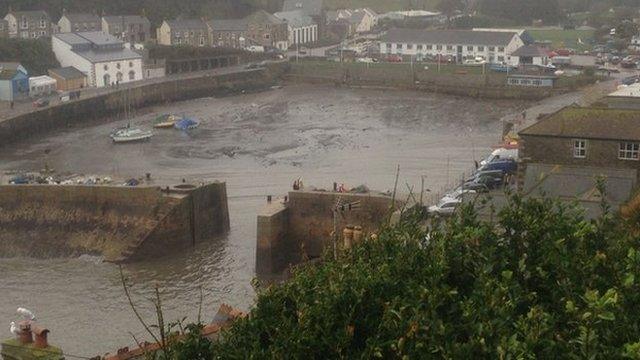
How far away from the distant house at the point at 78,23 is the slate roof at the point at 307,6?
13609 mm

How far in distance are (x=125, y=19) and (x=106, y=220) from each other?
32.7 metres

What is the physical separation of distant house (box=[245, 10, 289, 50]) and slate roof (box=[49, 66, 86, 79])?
50.7ft

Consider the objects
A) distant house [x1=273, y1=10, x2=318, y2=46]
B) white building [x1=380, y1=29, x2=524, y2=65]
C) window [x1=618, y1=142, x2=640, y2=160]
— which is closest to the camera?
window [x1=618, y1=142, x2=640, y2=160]

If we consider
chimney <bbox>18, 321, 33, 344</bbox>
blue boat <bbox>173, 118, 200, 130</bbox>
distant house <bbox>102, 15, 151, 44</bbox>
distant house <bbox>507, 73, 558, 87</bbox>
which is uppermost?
distant house <bbox>102, 15, 151, 44</bbox>

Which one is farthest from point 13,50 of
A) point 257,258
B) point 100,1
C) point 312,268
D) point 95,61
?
point 312,268

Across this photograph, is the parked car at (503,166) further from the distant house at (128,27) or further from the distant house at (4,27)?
the distant house at (4,27)

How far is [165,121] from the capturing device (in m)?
30.8

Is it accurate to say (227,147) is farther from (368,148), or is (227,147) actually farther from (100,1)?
(100,1)

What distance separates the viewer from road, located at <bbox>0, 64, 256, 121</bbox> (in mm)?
29855

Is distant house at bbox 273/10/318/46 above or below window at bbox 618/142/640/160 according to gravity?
above

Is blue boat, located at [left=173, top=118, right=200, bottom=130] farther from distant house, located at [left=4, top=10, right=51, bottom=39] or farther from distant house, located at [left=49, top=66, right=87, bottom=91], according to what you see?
distant house, located at [left=4, top=10, right=51, bottom=39]

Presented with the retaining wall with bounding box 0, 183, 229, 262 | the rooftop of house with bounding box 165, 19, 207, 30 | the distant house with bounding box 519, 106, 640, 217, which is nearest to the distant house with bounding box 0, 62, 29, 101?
the rooftop of house with bounding box 165, 19, 207, 30

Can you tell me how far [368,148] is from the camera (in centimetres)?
2644

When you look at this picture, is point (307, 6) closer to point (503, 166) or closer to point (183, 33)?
point (183, 33)
